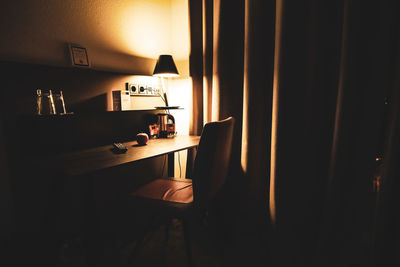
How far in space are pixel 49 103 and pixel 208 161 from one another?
0.98 meters

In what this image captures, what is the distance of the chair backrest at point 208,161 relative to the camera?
1.02 meters

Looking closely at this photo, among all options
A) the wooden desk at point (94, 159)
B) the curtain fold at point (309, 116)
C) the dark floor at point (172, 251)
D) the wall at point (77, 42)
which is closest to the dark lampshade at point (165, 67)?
the wall at point (77, 42)

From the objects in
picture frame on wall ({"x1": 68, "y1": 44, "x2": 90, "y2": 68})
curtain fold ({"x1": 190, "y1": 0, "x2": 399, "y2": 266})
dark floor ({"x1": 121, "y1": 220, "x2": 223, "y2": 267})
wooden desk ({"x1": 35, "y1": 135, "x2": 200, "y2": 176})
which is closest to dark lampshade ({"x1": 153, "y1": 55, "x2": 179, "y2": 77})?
curtain fold ({"x1": 190, "y1": 0, "x2": 399, "y2": 266})

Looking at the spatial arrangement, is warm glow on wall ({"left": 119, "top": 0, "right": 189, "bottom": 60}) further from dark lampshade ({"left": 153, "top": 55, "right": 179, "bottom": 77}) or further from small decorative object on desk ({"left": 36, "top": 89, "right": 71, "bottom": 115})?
small decorative object on desk ({"left": 36, "top": 89, "right": 71, "bottom": 115})

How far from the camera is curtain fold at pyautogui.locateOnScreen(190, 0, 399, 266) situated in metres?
0.99

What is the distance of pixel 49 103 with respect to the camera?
1232 millimetres

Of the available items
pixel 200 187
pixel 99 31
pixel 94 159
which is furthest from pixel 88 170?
pixel 99 31

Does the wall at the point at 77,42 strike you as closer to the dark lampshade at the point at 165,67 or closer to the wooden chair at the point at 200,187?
the dark lampshade at the point at 165,67

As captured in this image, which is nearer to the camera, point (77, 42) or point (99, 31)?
point (77, 42)

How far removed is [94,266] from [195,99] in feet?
4.40

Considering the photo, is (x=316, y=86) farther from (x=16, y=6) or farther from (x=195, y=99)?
(x=16, y=6)

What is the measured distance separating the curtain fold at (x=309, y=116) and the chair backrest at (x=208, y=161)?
387 mm

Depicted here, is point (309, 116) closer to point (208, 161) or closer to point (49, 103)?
point (208, 161)

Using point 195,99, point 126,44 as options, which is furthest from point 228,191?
point 126,44
